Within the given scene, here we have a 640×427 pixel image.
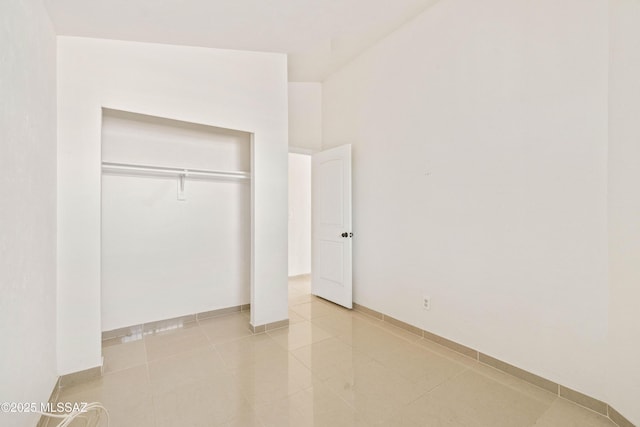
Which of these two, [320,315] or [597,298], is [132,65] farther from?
[597,298]

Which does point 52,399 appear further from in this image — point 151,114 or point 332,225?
point 332,225

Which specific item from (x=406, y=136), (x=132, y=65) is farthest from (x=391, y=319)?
(x=132, y=65)

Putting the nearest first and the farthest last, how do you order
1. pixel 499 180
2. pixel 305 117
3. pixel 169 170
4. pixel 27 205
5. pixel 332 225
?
pixel 27 205
pixel 499 180
pixel 169 170
pixel 332 225
pixel 305 117

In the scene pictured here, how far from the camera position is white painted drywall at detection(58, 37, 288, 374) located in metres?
1.96

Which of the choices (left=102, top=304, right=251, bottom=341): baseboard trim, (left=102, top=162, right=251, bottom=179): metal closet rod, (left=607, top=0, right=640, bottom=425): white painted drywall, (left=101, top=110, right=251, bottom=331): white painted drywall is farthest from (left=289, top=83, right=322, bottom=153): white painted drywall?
(left=607, top=0, right=640, bottom=425): white painted drywall

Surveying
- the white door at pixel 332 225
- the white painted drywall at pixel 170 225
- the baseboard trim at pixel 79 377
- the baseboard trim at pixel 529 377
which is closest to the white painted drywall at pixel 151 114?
the baseboard trim at pixel 79 377

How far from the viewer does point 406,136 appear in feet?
9.46

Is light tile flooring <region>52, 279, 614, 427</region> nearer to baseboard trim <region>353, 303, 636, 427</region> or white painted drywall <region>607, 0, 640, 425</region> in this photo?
baseboard trim <region>353, 303, 636, 427</region>

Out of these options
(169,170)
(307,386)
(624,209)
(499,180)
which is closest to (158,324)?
(169,170)

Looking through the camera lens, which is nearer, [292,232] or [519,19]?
[519,19]

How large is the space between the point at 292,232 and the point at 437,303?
10.3ft

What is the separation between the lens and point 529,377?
195 centimetres

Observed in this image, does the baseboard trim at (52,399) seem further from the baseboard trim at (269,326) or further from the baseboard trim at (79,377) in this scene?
the baseboard trim at (269,326)

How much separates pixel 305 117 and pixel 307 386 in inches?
132
